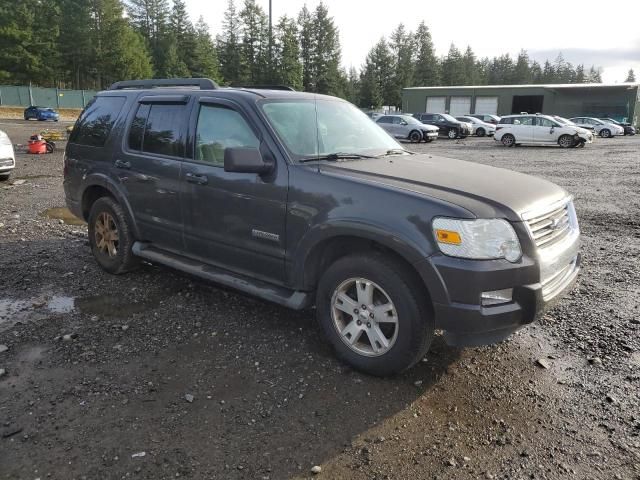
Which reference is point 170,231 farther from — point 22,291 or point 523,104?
point 523,104

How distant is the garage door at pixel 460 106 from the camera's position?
5588cm

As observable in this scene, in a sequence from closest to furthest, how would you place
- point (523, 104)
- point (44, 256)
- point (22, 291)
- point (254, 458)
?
point (254, 458)
point (22, 291)
point (44, 256)
point (523, 104)

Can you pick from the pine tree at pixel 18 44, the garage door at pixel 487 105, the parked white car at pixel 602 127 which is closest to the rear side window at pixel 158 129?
the parked white car at pixel 602 127

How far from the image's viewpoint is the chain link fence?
53906 millimetres

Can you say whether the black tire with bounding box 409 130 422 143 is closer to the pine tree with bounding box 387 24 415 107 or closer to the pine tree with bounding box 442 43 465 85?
the pine tree with bounding box 387 24 415 107

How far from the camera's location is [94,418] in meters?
3.07

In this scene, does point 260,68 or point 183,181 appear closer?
point 183,181

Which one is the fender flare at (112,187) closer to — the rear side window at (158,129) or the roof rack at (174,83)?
the rear side window at (158,129)

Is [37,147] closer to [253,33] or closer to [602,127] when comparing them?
[602,127]

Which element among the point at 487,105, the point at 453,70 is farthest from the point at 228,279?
the point at 453,70

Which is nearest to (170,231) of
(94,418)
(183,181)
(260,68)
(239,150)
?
(183,181)

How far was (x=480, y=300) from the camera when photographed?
10.0 ft

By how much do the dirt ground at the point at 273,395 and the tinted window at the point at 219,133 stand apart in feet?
4.61

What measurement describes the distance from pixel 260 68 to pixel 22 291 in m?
69.3
